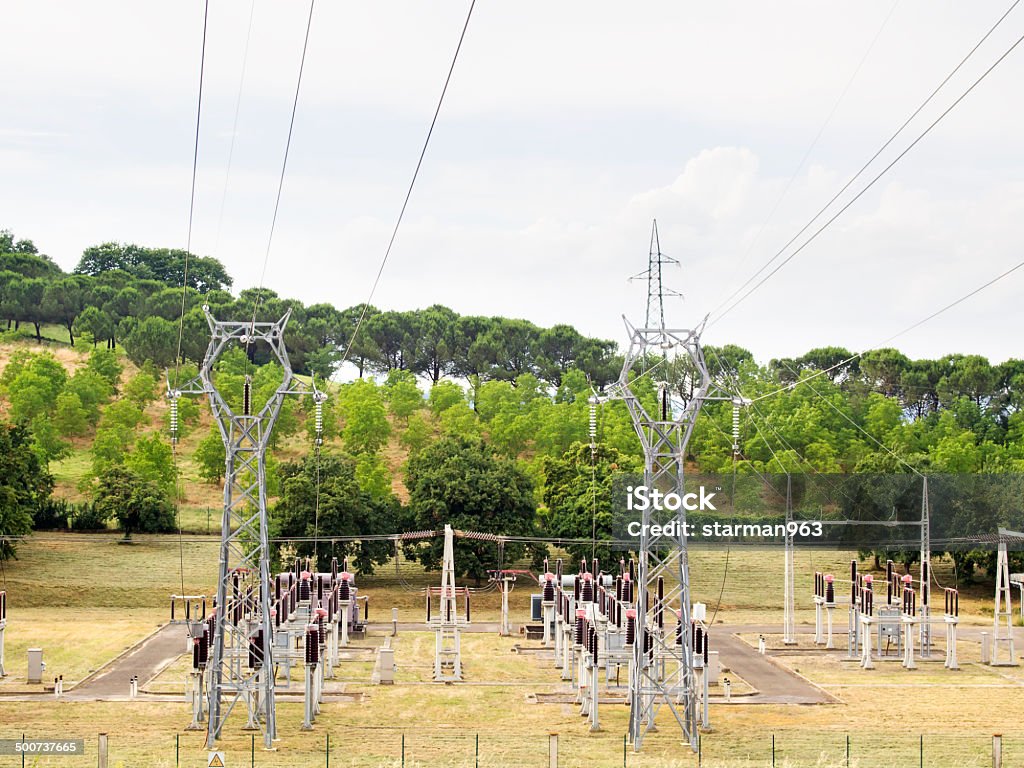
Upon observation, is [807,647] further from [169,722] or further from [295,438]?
[295,438]

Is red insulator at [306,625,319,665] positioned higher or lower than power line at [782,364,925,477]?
lower

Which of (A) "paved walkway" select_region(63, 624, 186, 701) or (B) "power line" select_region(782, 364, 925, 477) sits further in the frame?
(B) "power line" select_region(782, 364, 925, 477)

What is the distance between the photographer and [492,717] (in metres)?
34.4

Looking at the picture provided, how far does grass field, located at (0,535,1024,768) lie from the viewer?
28.8 meters

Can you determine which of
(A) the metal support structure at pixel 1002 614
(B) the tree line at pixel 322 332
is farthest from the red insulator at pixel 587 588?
(B) the tree line at pixel 322 332

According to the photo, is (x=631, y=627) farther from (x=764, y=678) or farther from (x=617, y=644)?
(x=764, y=678)

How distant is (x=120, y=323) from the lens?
120 m

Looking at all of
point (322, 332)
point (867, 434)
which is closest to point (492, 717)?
point (867, 434)

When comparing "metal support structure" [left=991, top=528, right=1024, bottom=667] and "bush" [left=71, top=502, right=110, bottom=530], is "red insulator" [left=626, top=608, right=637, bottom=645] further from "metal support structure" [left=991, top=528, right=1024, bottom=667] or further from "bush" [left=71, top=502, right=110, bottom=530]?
"bush" [left=71, top=502, right=110, bottom=530]

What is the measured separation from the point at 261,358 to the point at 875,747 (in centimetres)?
10418

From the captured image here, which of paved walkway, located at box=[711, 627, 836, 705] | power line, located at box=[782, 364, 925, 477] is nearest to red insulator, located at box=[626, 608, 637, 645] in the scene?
paved walkway, located at box=[711, 627, 836, 705]

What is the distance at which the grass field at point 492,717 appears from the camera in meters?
28.8

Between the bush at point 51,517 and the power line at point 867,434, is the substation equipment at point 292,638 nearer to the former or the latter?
the bush at point 51,517

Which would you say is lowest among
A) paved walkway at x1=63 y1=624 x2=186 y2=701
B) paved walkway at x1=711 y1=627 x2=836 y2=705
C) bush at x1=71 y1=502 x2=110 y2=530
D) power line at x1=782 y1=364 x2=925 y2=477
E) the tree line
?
paved walkway at x1=63 y1=624 x2=186 y2=701
